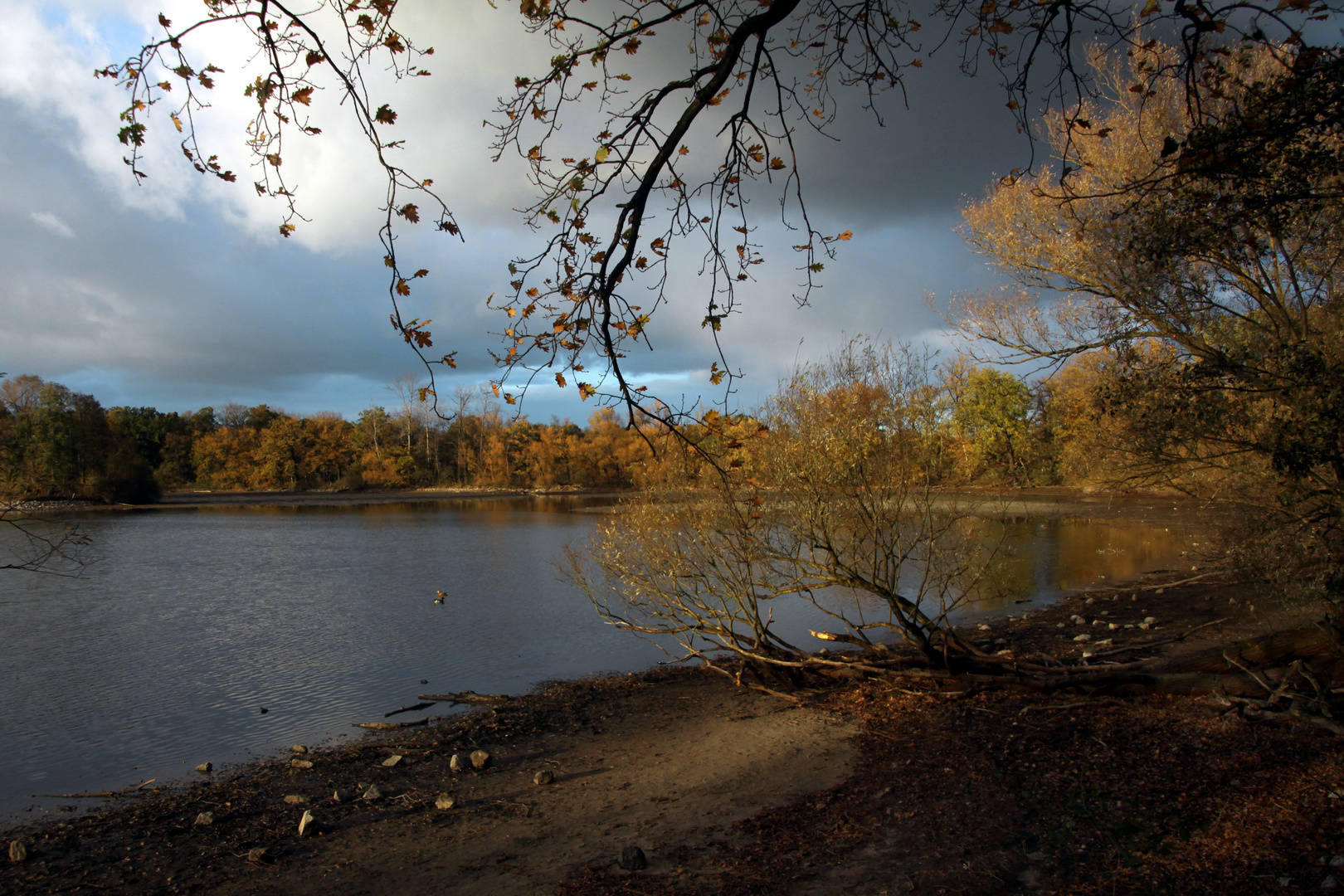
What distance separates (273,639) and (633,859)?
13565 millimetres

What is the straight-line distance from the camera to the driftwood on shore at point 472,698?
439 inches

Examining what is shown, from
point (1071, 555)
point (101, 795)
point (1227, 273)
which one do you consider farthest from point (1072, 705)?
point (1071, 555)

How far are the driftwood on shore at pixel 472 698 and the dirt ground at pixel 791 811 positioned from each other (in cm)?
158

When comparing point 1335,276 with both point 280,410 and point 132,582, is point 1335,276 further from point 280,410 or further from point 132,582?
point 280,410

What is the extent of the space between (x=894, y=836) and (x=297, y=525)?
1826 inches

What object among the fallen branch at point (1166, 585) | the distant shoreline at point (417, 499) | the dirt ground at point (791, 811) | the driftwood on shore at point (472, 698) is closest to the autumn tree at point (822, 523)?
the dirt ground at point (791, 811)

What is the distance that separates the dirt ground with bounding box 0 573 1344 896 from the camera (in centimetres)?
452

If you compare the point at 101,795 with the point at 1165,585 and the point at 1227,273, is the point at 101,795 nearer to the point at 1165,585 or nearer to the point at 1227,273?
the point at 1227,273

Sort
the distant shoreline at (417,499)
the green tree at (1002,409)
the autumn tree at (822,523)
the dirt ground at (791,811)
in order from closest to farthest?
the dirt ground at (791,811), the autumn tree at (822,523), the distant shoreline at (417,499), the green tree at (1002,409)

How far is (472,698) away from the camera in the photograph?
1141cm

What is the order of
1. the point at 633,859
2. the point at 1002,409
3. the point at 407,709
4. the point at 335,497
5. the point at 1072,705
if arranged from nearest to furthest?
the point at 633,859 < the point at 1072,705 < the point at 407,709 < the point at 1002,409 < the point at 335,497

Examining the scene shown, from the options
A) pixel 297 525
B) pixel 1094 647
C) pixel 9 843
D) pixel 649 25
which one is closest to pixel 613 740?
pixel 9 843

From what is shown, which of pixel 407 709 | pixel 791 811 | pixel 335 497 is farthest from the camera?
pixel 335 497

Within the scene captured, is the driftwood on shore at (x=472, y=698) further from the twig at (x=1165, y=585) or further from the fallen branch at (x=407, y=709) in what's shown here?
the twig at (x=1165, y=585)
